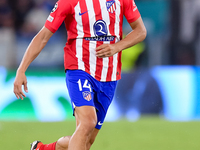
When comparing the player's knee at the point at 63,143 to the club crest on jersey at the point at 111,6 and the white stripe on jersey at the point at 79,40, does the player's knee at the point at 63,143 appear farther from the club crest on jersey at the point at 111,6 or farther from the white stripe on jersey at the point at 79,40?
the club crest on jersey at the point at 111,6

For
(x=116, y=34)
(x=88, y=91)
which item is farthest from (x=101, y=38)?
(x=88, y=91)

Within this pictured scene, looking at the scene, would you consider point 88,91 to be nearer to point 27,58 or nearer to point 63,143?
point 27,58

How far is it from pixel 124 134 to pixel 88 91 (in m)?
3.35

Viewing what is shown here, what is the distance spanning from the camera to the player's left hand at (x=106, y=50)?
159 inches

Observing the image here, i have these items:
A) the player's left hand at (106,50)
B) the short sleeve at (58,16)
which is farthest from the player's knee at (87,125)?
the short sleeve at (58,16)

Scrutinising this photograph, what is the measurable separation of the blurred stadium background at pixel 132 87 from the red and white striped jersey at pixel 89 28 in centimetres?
195

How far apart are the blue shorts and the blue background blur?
467 centimetres

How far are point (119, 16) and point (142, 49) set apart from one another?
6349 mm

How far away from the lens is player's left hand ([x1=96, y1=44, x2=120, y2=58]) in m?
4.03

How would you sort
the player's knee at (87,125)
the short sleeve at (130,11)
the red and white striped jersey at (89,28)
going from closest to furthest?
the player's knee at (87,125)
the red and white striped jersey at (89,28)
the short sleeve at (130,11)

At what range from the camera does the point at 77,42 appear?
4188mm

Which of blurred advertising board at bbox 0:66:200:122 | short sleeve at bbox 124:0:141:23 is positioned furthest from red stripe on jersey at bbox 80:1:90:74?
blurred advertising board at bbox 0:66:200:122

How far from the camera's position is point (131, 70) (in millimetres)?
9453

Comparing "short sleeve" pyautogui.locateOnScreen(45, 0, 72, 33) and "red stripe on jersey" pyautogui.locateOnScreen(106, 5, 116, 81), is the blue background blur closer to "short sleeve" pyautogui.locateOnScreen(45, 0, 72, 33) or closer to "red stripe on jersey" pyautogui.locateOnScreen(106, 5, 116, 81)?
"red stripe on jersey" pyautogui.locateOnScreen(106, 5, 116, 81)
